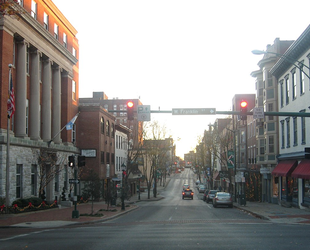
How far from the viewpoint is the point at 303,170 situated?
29969mm

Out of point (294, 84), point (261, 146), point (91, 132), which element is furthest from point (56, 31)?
point (261, 146)

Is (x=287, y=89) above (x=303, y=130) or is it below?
above

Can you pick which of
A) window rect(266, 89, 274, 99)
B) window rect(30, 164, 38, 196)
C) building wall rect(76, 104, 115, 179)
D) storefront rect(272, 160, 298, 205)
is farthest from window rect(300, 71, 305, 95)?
building wall rect(76, 104, 115, 179)

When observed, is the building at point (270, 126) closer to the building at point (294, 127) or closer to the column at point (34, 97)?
the building at point (294, 127)

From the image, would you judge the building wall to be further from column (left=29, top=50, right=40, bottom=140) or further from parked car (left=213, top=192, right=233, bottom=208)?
parked car (left=213, top=192, right=233, bottom=208)

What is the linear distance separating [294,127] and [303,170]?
6.01m

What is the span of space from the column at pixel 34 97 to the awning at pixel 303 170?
2214 centimetres

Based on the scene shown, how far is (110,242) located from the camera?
43.9 ft

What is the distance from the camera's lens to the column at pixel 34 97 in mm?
34125

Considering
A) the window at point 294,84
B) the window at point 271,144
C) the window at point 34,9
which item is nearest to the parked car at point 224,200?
the window at point 271,144

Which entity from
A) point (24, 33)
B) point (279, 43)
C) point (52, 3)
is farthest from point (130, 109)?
point (279, 43)

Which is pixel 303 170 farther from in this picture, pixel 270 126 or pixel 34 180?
pixel 34 180


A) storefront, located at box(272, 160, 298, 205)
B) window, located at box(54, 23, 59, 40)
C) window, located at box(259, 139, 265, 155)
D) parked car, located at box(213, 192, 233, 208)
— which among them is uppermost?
window, located at box(54, 23, 59, 40)

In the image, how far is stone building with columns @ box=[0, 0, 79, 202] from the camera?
28594mm
